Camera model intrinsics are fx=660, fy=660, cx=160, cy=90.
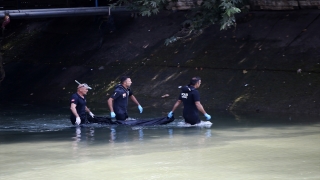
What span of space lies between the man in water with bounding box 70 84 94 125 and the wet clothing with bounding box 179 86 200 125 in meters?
2.67

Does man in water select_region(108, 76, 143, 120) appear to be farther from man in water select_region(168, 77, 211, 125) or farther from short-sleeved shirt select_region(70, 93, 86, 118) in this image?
man in water select_region(168, 77, 211, 125)

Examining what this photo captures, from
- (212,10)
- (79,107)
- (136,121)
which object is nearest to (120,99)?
(136,121)

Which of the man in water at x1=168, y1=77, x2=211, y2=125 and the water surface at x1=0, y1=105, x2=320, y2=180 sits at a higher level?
the man in water at x1=168, y1=77, x2=211, y2=125

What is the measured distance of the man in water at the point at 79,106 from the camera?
17.7 m

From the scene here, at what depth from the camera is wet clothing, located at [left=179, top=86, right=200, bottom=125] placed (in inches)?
706

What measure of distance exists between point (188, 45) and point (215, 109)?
227 inches

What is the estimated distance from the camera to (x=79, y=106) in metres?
18.2

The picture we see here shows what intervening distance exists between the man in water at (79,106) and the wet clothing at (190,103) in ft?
8.75

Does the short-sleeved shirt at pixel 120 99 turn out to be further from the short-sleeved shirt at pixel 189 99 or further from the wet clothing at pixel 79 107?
the short-sleeved shirt at pixel 189 99

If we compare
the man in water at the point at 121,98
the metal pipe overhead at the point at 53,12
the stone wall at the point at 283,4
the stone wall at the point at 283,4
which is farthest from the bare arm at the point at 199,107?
the stone wall at the point at 283,4

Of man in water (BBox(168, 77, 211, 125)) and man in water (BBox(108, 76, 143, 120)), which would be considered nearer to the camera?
man in water (BBox(168, 77, 211, 125))

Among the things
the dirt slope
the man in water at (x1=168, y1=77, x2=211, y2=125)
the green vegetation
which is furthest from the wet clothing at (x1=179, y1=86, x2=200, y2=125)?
the dirt slope

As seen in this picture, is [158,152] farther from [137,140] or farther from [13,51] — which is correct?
[13,51]

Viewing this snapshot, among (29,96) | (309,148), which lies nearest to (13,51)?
(29,96)
